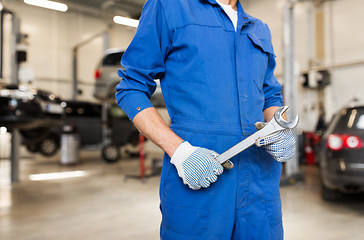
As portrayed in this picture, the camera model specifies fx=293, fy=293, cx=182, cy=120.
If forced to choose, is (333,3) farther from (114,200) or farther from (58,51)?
(58,51)

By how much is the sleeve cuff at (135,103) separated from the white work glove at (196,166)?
16 centimetres

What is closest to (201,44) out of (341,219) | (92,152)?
(341,219)

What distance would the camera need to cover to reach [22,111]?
3.25m

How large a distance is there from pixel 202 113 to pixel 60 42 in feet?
38.6

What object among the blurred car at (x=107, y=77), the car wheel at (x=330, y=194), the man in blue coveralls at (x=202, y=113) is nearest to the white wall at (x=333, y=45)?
the blurred car at (x=107, y=77)

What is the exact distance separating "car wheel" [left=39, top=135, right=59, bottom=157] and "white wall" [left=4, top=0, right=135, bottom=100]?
11.1ft

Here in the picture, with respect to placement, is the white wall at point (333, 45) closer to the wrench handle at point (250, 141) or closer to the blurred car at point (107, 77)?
the blurred car at point (107, 77)

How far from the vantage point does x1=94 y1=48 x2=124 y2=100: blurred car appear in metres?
5.41

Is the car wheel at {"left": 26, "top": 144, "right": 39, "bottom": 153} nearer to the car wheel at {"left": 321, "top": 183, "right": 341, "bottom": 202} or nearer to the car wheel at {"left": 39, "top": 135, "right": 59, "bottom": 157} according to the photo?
the car wheel at {"left": 39, "top": 135, "right": 59, "bottom": 157}

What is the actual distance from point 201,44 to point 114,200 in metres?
3.19

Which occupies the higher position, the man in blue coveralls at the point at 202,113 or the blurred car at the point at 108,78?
the blurred car at the point at 108,78

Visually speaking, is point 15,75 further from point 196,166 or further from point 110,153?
point 196,166

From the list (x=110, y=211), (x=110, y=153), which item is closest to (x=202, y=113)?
(x=110, y=211)

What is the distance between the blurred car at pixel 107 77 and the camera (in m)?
5.41
